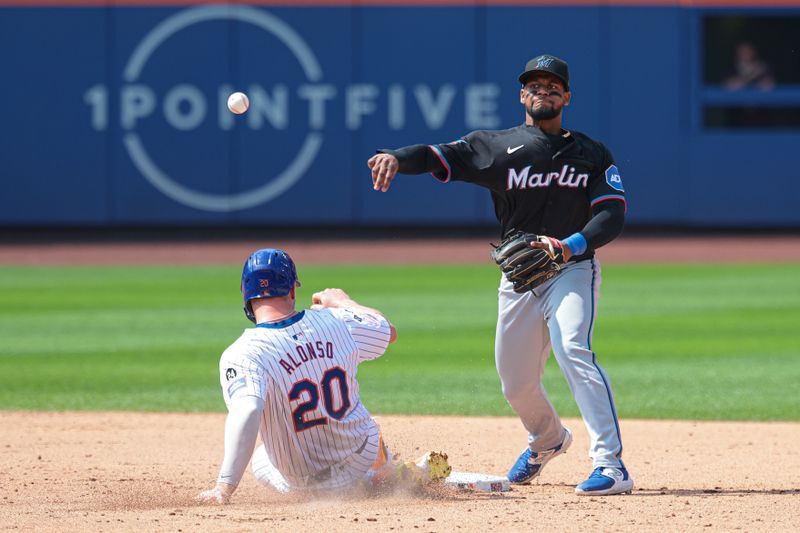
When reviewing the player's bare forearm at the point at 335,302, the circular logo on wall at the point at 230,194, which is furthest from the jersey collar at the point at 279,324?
the circular logo on wall at the point at 230,194

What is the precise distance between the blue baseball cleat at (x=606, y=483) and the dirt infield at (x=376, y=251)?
10251 millimetres

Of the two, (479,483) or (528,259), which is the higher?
(528,259)

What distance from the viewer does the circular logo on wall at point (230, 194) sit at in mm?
17359

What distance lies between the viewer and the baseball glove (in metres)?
4.97

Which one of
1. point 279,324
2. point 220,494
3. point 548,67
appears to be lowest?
point 220,494

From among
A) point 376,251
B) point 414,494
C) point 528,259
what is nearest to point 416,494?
point 414,494

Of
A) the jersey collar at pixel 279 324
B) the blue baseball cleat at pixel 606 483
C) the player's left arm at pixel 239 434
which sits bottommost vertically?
the blue baseball cleat at pixel 606 483

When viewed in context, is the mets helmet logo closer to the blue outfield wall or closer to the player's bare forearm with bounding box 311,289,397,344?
the player's bare forearm with bounding box 311,289,397,344

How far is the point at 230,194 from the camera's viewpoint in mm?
17672

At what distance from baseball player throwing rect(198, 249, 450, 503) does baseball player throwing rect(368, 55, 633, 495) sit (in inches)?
24.5

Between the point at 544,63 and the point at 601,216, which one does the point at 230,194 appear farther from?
the point at 601,216

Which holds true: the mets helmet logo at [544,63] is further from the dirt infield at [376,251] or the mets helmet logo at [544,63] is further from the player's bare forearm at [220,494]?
the dirt infield at [376,251]

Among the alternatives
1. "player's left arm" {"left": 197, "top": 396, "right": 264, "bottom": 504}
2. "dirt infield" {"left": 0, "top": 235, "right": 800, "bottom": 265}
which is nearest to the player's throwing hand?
"player's left arm" {"left": 197, "top": 396, "right": 264, "bottom": 504}

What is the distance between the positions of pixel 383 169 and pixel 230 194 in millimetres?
12909
